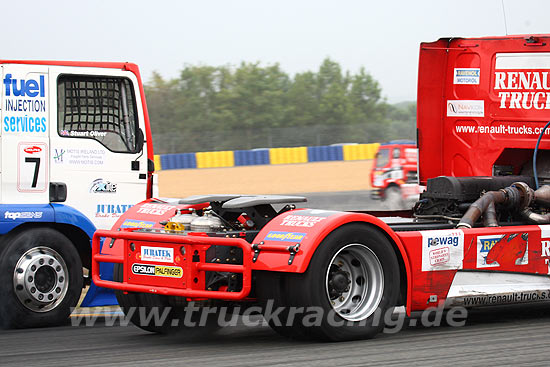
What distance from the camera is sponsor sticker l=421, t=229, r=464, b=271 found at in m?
6.86

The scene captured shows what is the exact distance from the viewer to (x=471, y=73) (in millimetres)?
9156

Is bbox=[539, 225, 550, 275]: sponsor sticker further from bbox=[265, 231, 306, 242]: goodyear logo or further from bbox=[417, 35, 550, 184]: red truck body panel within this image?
bbox=[265, 231, 306, 242]: goodyear logo

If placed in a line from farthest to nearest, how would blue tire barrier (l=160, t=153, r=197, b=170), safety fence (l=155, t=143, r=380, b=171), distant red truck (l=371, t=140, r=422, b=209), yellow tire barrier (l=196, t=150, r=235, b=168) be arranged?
yellow tire barrier (l=196, t=150, r=235, b=168), safety fence (l=155, t=143, r=380, b=171), blue tire barrier (l=160, t=153, r=197, b=170), distant red truck (l=371, t=140, r=422, b=209)

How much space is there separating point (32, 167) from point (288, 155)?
87.6 ft

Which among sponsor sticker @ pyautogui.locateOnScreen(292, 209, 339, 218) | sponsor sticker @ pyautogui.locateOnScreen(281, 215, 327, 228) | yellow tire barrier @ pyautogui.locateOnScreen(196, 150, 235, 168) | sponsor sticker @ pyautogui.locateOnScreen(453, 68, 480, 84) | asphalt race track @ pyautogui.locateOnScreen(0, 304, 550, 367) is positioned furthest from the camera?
yellow tire barrier @ pyautogui.locateOnScreen(196, 150, 235, 168)

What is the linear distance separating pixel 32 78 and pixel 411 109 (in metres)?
57.7

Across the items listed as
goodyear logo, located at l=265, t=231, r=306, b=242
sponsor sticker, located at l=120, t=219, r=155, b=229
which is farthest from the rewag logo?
sponsor sticker, located at l=120, t=219, r=155, b=229

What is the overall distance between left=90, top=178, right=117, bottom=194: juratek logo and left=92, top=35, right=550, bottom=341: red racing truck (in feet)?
2.88

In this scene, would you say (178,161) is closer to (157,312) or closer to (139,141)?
(139,141)

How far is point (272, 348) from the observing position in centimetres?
632

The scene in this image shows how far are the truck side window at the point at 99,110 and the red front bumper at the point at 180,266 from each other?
6.44 ft

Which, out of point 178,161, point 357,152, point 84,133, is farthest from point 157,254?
point 357,152

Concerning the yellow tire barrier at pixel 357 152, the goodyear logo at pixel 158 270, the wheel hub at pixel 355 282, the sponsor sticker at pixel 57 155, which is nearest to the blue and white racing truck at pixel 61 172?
the sponsor sticker at pixel 57 155

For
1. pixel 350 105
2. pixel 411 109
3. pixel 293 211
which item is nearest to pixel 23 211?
pixel 293 211
